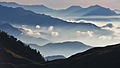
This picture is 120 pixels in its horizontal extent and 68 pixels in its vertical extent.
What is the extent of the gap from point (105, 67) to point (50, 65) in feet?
146

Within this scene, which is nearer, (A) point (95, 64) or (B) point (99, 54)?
(A) point (95, 64)

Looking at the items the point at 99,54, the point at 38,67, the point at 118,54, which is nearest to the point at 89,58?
the point at 99,54

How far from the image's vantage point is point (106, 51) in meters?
200

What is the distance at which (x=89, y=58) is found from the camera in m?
194

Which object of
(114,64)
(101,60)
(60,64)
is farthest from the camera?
(60,64)

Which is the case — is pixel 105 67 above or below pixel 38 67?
above

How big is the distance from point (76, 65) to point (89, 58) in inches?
454

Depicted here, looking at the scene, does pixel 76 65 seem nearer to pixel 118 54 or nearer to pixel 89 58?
pixel 89 58

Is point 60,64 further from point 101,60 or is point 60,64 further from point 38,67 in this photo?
point 101,60

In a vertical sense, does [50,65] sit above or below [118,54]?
below

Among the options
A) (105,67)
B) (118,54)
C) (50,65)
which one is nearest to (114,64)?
(105,67)

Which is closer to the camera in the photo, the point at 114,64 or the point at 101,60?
the point at 114,64

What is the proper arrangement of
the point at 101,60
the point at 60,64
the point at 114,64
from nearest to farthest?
1. the point at 114,64
2. the point at 101,60
3. the point at 60,64

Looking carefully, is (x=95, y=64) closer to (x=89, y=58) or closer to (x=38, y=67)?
(x=89, y=58)
